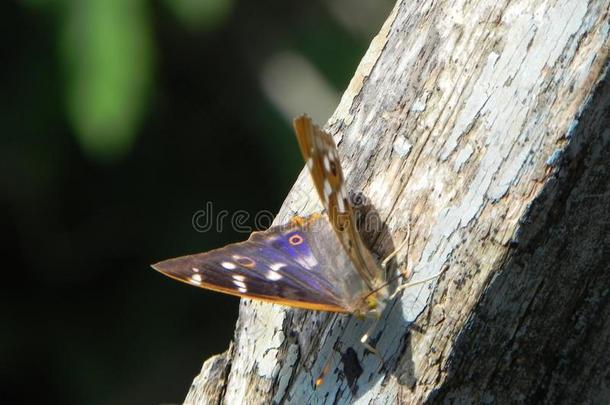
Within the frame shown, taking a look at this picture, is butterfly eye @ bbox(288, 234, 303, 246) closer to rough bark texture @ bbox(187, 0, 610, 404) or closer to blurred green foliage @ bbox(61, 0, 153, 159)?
rough bark texture @ bbox(187, 0, 610, 404)

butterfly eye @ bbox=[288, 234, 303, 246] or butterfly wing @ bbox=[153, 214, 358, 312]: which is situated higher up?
butterfly eye @ bbox=[288, 234, 303, 246]

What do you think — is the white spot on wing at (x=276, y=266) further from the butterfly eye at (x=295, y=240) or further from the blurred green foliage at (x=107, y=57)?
the blurred green foliage at (x=107, y=57)

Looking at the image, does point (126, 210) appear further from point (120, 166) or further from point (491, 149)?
point (491, 149)

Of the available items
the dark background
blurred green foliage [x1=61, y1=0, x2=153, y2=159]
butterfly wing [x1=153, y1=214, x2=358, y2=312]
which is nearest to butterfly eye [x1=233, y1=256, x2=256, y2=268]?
butterfly wing [x1=153, y1=214, x2=358, y2=312]

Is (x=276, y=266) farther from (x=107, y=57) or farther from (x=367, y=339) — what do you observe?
(x=107, y=57)
